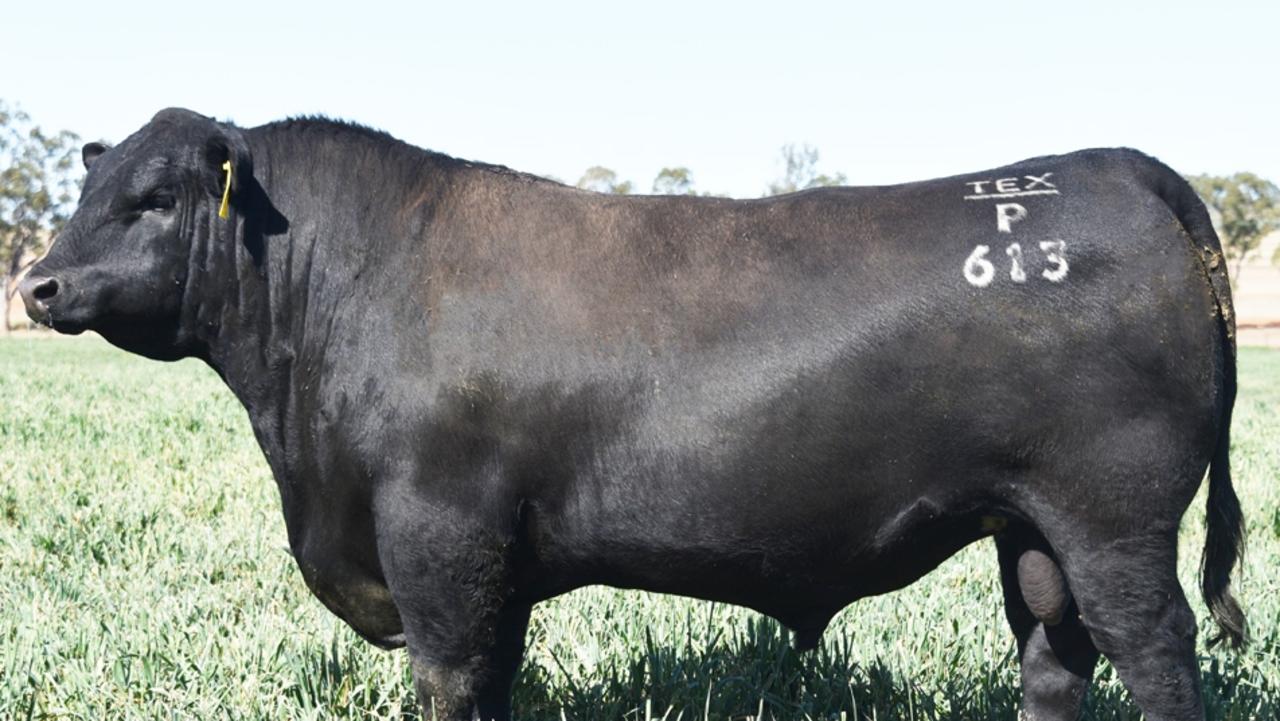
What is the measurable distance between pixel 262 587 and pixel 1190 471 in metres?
4.14

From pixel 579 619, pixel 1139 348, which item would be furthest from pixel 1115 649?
pixel 579 619

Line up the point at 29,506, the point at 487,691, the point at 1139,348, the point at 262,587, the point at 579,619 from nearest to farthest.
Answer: the point at 1139,348, the point at 487,691, the point at 579,619, the point at 262,587, the point at 29,506

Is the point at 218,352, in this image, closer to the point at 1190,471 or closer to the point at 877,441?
the point at 877,441

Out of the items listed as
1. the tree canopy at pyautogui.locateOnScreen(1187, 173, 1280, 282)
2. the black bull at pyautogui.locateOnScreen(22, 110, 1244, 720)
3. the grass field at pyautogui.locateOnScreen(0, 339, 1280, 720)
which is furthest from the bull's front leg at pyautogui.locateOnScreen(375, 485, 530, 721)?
the tree canopy at pyautogui.locateOnScreen(1187, 173, 1280, 282)

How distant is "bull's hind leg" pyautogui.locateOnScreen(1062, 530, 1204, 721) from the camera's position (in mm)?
2939

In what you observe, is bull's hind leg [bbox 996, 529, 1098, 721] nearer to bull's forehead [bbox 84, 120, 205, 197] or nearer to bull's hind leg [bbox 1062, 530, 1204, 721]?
bull's hind leg [bbox 1062, 530, 1204, 721]

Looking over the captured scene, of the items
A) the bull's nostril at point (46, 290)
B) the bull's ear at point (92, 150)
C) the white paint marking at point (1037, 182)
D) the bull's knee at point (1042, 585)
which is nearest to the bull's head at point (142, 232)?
the bull's nostril at point (46, 290)

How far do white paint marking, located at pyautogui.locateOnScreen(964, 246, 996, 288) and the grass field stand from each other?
1177mm

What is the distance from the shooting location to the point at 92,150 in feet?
12.0

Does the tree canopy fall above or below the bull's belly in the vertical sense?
above

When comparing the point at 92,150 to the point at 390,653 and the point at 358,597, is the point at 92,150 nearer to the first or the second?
the point at 358,597

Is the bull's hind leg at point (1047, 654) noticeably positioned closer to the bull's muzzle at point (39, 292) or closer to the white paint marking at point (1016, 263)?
the white paint marking at point (1016, 263)

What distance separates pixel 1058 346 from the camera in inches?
113

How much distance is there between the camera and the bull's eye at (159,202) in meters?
3.30
